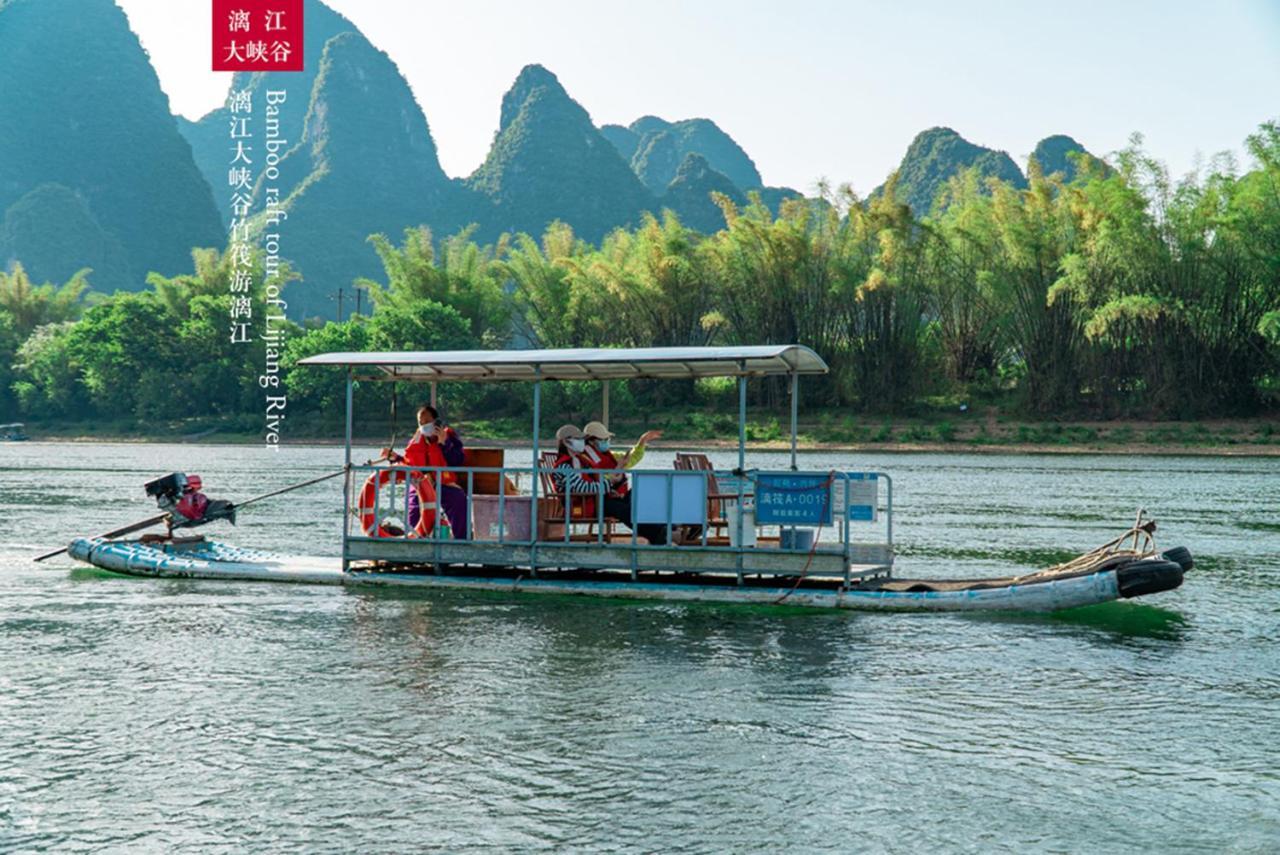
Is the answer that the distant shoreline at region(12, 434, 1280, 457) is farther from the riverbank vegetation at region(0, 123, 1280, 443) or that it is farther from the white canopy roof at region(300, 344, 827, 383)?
the white canopy roof at region(300, 344, 827, 383)

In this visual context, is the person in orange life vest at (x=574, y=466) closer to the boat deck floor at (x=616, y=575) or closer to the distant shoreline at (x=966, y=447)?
the boat deck floor at (x=616, y=575)

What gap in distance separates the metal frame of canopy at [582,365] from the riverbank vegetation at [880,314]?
3327cm

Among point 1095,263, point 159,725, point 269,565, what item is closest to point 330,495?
point 269,565

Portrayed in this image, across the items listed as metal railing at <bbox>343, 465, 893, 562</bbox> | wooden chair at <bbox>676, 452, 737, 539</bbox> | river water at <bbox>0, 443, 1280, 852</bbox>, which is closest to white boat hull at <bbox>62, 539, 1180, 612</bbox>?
river water at <bbox>0, 443, 1280, 852</bbox>

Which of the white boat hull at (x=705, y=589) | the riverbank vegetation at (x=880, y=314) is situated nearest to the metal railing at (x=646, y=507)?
the white boat hull at (x=705, y=589)

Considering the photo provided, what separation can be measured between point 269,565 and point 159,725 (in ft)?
20.8

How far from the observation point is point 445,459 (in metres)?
13.4

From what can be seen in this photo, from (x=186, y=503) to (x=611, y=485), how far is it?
19.2ft

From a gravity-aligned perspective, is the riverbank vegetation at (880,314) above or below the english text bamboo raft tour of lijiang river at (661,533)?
above

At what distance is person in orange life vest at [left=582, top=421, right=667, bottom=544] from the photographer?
1300cm

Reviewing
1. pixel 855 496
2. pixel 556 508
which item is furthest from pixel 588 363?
pixel 855 496

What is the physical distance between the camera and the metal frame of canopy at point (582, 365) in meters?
12.1

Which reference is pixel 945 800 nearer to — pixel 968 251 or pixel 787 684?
pixel 787 684

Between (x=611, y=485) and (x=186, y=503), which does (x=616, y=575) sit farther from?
(x=186, y=503)
